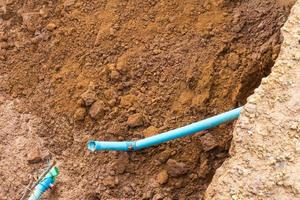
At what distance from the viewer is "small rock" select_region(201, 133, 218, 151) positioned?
2529 mm

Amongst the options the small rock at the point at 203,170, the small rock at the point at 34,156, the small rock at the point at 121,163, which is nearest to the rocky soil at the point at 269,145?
the small rock at the point at 203,170

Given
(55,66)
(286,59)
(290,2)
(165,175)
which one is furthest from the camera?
(55,66)

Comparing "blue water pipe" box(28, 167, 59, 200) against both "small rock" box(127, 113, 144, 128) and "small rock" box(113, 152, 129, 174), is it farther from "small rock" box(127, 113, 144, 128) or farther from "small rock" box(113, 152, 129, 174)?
"small rock" box(127, 113, 144, 128)

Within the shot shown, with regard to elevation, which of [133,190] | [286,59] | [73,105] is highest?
[286,59]

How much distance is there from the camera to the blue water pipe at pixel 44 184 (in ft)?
8.60

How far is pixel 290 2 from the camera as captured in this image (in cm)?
275

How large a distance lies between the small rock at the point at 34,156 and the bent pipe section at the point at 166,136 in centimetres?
48

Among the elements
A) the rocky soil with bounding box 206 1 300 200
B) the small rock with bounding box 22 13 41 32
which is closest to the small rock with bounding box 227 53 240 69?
the rocky soil with bounding box 206 1 300 200

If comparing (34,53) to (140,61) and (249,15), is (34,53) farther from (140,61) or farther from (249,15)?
(249,15)

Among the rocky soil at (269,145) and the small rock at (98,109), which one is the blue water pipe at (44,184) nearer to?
the small rock at (98,109)

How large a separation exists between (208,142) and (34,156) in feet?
3.04

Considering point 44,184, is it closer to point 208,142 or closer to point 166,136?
point 166,136

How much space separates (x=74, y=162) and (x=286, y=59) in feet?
4.15

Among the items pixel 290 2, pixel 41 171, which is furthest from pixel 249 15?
pixel 41 171
